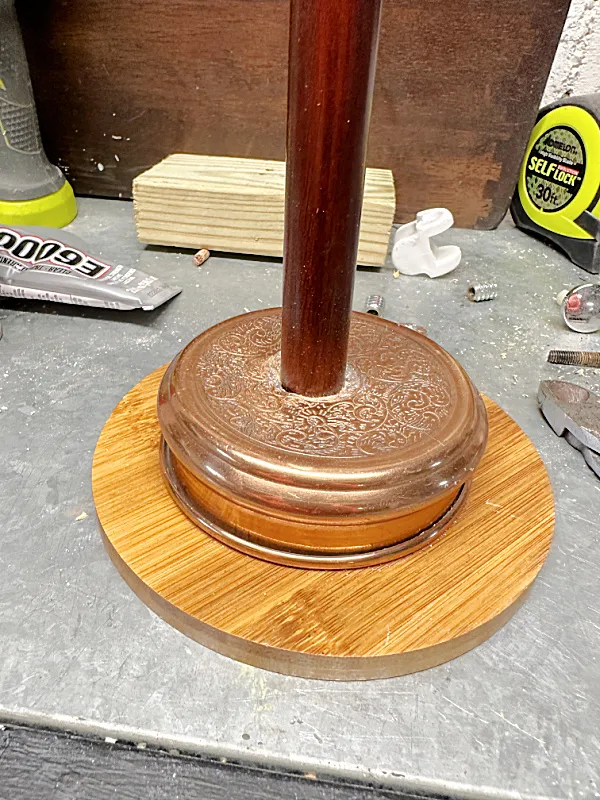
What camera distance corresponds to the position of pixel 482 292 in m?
0.94

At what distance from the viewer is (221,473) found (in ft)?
1.51

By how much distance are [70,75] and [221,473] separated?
1.00 meters

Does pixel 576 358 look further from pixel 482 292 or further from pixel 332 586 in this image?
pixel 332 586

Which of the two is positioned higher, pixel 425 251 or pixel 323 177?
pixel 323 177

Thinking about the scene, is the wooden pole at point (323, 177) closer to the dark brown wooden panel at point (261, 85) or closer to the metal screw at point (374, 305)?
the metal screw at point (374, 305)

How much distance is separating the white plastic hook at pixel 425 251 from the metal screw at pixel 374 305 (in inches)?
5.6

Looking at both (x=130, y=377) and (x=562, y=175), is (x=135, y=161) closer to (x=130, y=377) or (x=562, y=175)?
(x=130, y=377)

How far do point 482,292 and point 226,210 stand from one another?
43cm

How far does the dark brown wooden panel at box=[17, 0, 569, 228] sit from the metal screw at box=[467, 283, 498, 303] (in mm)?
304

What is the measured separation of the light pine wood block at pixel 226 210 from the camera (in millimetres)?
968

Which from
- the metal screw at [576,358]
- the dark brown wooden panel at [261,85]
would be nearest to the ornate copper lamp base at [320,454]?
the metal screw at [576,358]

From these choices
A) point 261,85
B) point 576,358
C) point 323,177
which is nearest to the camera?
point 323,177

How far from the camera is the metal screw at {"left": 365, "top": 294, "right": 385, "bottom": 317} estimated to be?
884mm

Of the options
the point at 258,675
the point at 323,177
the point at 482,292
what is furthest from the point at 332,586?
the point at 482,292
